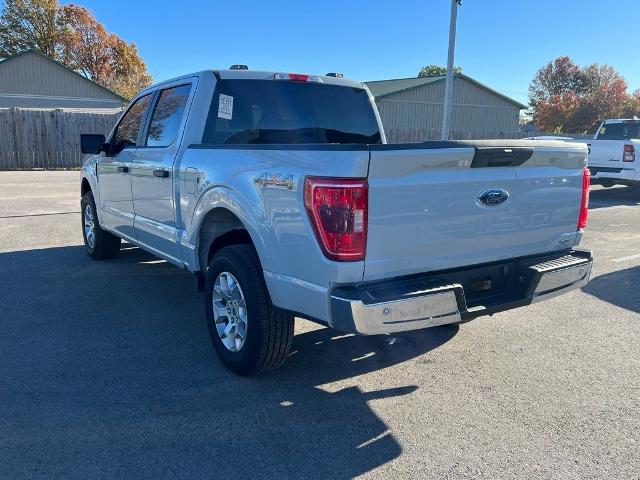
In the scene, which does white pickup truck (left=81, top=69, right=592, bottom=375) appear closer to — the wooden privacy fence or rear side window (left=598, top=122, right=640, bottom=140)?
rear side window (left=598, top=122, right=640, bottom=140)

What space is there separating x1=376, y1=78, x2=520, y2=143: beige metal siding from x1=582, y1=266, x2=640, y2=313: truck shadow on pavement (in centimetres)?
2605

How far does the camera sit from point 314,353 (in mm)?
4234

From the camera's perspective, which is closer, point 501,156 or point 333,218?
point 333,218

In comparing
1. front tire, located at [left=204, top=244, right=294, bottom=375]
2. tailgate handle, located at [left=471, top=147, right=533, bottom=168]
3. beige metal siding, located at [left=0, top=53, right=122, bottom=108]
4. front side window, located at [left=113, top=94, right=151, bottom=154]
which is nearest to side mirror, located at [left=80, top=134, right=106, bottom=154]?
front side window, located at [left=113, top=94, right=151, bottom=154]

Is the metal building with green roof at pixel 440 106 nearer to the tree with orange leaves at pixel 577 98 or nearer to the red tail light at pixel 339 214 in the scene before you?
the tree with orange leaves at pixel 577 98

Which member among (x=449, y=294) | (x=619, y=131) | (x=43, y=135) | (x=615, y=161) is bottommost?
(x=449, y=294)

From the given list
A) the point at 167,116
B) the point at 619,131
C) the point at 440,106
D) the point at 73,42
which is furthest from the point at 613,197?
the point at 73,42

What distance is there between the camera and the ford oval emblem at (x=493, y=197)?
3.28 m

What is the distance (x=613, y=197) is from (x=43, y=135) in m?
19.3

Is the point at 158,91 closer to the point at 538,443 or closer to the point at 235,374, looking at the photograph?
the point at 235,374

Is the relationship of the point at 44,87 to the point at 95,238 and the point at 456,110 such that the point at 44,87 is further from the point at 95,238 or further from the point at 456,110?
the point at 95,238

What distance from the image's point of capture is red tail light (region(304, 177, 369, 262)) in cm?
285

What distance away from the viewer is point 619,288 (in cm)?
604

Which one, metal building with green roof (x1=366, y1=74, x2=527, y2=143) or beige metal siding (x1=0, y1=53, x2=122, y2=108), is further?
metal building with green roof (x1=366, y1=74, x2=527, y2=143)
